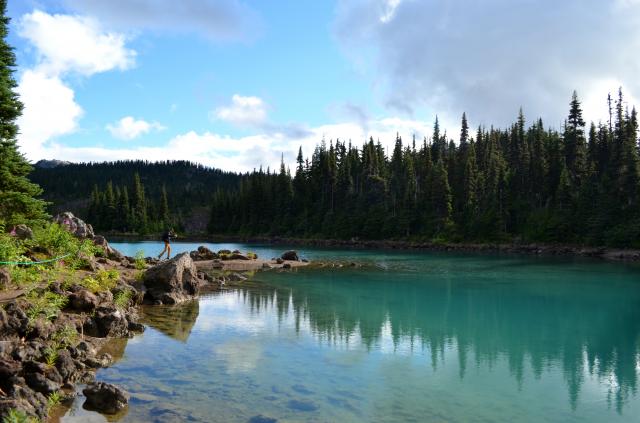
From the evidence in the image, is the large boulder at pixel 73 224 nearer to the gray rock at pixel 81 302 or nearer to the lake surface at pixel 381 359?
the lake surface at pixel 381 359

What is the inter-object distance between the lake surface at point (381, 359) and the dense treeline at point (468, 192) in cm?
5721

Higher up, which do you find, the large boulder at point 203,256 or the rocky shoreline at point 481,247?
the rocky shoreline at point 481,247

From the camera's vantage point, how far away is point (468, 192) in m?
107

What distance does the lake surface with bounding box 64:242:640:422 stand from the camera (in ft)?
42.1

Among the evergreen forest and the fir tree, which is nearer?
the fir tree

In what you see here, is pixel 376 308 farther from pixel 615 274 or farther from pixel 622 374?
pixel 615 274

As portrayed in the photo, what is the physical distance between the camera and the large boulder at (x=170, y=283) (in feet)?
89.4

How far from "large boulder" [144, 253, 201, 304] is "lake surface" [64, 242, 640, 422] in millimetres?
1576

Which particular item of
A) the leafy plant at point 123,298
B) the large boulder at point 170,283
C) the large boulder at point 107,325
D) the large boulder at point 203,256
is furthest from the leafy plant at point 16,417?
the large boulder at point 203,256

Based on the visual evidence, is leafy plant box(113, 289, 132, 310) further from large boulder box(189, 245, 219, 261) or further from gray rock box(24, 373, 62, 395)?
large boulder box(189, 245, 219, 261)

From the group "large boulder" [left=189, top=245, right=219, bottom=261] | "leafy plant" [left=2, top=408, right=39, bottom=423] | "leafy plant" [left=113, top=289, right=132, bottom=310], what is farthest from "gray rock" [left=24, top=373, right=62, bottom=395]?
"large boulder" [left=189, top=245, right=219, bottom=261]

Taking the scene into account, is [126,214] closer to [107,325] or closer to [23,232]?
[23,232]

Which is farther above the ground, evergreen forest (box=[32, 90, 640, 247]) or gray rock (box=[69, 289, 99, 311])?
evergreen forest (box=[32, 90, 640, 247])

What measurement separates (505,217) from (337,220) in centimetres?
4089
